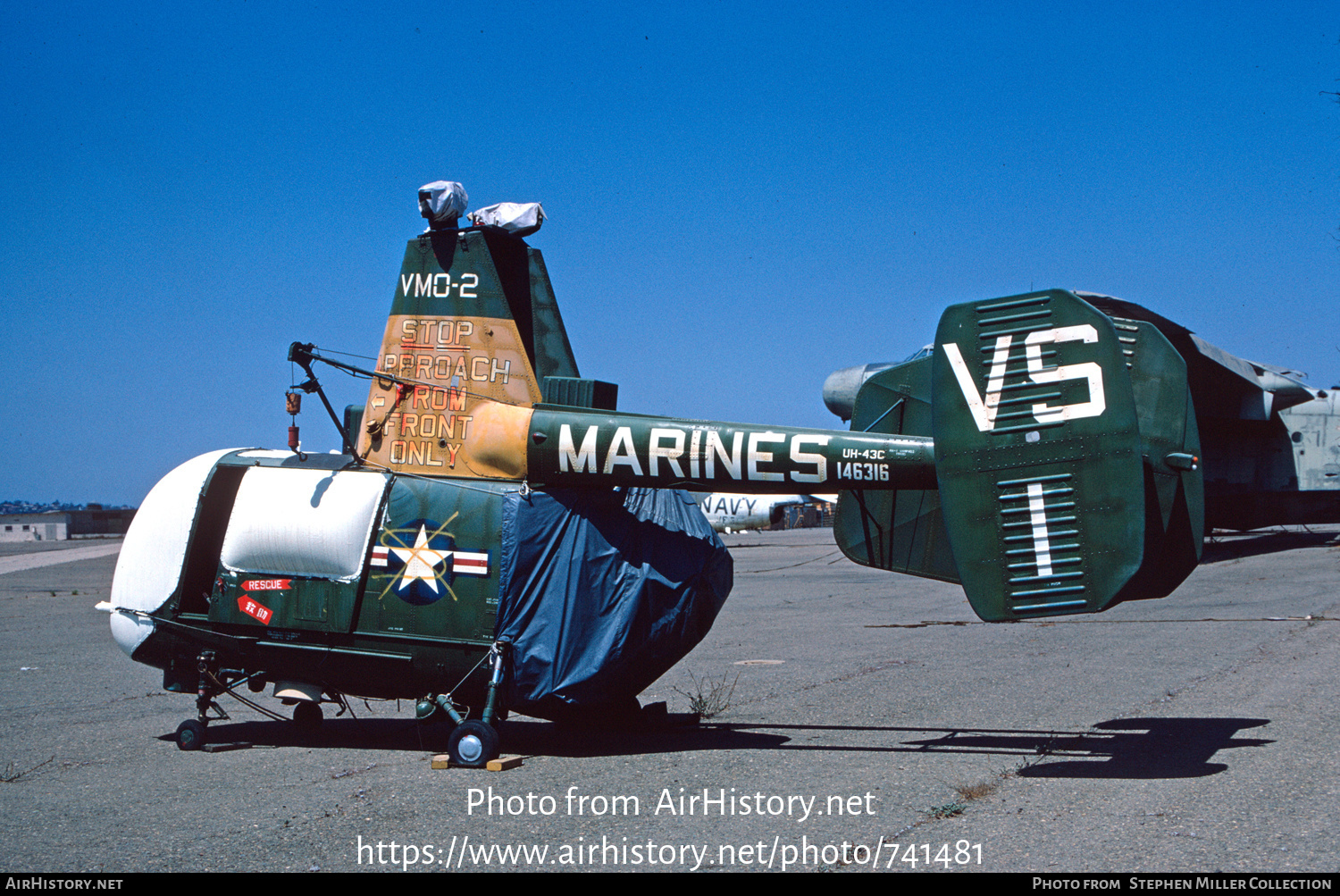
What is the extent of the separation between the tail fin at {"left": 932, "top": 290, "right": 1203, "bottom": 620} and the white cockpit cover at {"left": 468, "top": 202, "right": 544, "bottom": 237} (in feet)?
13.6

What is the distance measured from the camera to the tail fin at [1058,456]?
6.84 m

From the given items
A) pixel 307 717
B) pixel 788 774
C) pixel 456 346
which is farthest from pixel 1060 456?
pixel 307 717

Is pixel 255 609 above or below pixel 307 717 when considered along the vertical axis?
above

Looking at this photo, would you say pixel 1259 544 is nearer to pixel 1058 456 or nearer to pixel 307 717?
pixel 1058 456

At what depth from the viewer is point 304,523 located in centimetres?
898

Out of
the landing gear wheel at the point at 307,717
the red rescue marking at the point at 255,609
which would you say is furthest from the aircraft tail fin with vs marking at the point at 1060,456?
the landing gear wheel at the point at 307,717

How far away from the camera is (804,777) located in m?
7.44

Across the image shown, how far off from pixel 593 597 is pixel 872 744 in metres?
2.61

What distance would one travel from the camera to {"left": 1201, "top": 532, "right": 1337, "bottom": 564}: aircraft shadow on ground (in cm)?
2800

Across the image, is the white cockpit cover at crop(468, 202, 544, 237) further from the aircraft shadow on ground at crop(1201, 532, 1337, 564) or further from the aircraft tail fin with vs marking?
the aircraft shadow on ground at crop(1201, 532, 1337, 564)

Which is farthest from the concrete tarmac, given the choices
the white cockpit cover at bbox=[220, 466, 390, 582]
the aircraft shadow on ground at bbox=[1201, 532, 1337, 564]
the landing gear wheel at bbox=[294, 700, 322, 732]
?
the aircraft shadow on ground at bbox=[1201, 532, 1337, 564]

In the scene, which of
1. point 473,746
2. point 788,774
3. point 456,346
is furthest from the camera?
point 456,346

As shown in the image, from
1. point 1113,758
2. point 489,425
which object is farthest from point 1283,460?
point 489,425
